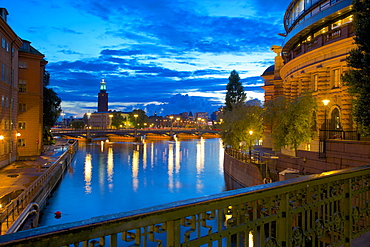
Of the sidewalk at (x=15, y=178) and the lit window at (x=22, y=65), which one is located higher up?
the lit window at (x=22, y=65)

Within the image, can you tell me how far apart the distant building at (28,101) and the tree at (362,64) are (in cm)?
4231

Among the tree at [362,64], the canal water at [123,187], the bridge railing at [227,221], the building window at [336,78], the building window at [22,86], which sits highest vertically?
the building window at [22,86]

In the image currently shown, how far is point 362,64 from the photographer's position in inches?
442

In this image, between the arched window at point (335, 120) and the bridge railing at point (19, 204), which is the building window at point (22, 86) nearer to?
the bridge railing at point (19, 204)

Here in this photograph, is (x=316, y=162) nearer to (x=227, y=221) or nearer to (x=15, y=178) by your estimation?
(x=227, y=221)

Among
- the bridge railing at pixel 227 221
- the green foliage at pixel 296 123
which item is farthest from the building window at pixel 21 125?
the bridge railing at pixel 227 221

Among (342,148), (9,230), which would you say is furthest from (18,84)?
(342,148)

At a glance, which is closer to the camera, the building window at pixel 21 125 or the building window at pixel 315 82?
the building window at pixel 315 82

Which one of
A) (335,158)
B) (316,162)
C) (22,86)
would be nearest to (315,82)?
(316,162)

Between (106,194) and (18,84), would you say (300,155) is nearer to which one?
(106,194)

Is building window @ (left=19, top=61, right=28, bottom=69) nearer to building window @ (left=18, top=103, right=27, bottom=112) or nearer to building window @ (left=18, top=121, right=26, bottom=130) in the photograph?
building window @ (left=18, top=103, right=27, bottom=112)

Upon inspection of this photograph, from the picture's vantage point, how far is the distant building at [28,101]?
1743 inches

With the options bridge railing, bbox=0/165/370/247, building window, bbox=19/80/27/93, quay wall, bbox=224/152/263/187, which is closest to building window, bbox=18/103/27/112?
building window, bbox=19/80/27/93

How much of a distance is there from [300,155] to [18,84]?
3733 cm
